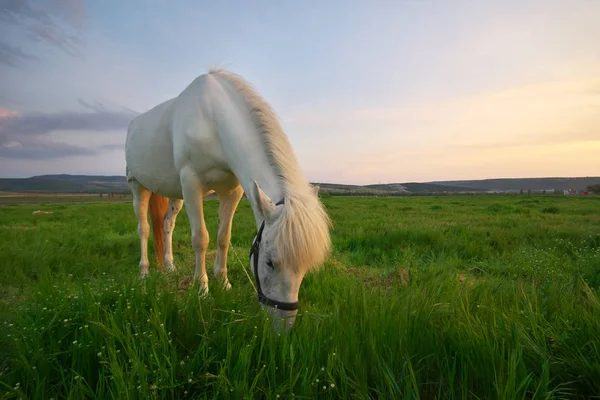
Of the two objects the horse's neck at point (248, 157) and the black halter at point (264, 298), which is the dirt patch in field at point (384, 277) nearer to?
the black halter at point (264, 298)

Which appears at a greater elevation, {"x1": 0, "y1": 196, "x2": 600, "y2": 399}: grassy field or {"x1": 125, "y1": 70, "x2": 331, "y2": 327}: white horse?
{"x1": 125, "y1": 70, "x2": 331, "y2": 327}: white horse

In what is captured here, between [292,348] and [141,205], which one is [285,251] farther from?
[141,205]

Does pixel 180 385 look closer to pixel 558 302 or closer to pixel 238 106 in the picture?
pixel 558 302

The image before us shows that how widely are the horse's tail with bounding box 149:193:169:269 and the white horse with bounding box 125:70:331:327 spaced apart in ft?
0.06

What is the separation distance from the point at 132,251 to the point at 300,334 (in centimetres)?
544

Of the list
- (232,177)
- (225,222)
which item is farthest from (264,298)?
(225,222)

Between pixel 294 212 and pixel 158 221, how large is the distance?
407cm

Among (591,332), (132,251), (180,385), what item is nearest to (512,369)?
(591,332)

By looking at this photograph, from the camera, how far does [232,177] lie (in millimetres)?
3949

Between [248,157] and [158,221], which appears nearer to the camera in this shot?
[248,157]

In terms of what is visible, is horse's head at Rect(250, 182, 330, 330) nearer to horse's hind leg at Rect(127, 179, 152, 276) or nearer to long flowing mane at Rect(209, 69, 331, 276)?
long flowing mane at Rect(209, 69, 331, 276)

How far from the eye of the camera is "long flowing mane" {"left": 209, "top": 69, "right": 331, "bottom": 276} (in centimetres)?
239

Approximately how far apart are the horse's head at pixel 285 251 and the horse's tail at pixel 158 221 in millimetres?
3466

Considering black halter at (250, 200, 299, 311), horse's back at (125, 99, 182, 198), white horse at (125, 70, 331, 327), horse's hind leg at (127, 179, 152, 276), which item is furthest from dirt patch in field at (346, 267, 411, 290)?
horse's hind leg at (127, 179, 152, 276)
